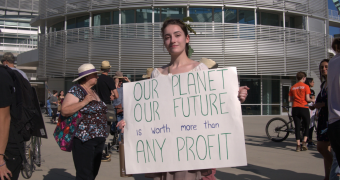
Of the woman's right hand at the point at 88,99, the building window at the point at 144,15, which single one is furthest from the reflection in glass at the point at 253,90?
the woman's right hand at the point at 88,99

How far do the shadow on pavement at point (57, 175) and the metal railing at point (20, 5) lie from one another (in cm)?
5152

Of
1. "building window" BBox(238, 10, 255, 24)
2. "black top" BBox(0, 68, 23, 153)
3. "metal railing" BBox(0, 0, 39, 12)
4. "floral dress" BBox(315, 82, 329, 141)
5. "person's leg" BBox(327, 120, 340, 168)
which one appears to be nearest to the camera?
"black top" BBox(0, 68, 23, 153)

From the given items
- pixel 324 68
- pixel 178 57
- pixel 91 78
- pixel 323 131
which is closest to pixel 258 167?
pixel 323 131

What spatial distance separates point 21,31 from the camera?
5078 cm

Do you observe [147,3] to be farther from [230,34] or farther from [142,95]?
[142,95]

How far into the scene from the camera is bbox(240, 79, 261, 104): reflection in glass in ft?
69.2

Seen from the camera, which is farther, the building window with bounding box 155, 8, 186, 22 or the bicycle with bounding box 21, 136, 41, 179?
the building window with bounding box 155, 8, 186, 22

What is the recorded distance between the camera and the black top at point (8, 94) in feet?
7.09

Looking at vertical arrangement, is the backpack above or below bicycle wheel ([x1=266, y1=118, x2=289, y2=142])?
above

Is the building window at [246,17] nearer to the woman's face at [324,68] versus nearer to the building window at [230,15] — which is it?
the building window at [230,15]

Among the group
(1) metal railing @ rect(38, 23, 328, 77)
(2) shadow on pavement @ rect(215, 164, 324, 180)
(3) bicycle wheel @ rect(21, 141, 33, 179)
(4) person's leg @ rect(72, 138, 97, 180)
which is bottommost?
(2) shadow on pavement @ rect(215, 164, 324, 180)

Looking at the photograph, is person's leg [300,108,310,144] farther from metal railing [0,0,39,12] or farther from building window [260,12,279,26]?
metal railing [0,0,39,12]

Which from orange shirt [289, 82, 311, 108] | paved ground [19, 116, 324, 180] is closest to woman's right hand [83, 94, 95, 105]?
paved ground [19, 116, 324, 180]

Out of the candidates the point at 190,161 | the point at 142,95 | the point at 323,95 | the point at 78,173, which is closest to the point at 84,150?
Result: the point at 78,173
